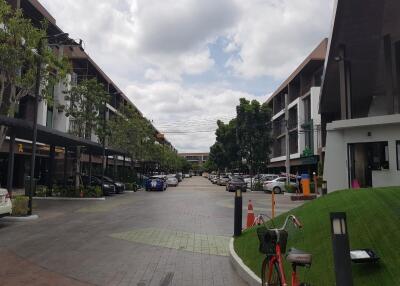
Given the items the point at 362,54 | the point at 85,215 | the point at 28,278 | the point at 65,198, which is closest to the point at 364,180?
the point at 362,54

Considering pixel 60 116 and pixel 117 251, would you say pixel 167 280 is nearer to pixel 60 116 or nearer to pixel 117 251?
pixel 117 251

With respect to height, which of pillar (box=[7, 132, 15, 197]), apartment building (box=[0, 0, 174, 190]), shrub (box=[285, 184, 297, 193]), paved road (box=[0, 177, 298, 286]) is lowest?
paved road (box=[0, 177, 298, 286])

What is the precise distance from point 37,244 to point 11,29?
10.0 meters

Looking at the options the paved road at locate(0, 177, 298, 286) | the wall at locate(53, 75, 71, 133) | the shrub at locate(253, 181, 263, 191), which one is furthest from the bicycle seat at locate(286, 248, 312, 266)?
the shrub at locate(253, 181, 263, 191)

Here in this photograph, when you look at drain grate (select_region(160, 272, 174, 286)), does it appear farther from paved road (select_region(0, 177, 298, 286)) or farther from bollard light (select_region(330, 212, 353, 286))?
bollard light (select_region(330, 212, 353, 286))

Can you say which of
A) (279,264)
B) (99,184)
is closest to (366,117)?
(99,184)

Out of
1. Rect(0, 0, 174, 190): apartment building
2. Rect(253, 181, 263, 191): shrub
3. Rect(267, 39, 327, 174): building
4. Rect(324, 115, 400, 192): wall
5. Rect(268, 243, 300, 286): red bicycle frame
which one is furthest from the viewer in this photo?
Rect(267, 39, 327, 174): building

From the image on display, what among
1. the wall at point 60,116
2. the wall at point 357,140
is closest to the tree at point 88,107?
the wall at point 60,116

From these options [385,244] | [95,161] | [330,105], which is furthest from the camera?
[95,161]

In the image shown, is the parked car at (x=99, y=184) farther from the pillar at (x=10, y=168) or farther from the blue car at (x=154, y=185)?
the pillar at (x=10, y=168)

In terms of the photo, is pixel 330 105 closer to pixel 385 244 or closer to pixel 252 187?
pixel 252 187

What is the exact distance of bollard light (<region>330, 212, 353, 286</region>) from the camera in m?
4.39

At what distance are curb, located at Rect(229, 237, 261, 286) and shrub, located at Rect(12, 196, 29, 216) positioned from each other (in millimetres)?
10823

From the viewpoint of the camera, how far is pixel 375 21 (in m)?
21.4
